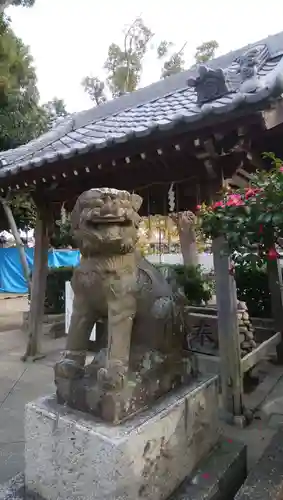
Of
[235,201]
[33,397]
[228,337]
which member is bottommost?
[33,397]

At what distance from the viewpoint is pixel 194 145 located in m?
3.04

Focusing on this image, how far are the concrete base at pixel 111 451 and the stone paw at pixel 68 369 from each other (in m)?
0.17

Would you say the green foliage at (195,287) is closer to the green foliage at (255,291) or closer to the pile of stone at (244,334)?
the green foliage at (255,291)

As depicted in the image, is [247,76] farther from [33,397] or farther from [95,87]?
[95,87]

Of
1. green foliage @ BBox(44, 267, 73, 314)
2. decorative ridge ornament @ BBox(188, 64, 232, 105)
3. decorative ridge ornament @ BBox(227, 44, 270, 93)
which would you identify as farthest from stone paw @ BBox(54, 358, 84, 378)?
green foliage @ BBox(44, 267, 73, 314)

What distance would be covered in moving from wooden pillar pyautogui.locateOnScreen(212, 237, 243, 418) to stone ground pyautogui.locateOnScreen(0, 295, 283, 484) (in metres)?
0.31

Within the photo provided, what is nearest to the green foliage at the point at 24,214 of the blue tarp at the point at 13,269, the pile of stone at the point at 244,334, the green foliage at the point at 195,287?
the blue tarp at the point at 13,269

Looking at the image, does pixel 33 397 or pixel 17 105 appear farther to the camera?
pixel 17 105

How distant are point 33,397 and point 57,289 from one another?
13.7 ft

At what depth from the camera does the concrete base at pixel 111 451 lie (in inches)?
62.2

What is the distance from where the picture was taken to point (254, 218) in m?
2.06

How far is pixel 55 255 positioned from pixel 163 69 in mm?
11188

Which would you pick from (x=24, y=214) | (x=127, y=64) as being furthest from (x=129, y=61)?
(x=24, y=214)

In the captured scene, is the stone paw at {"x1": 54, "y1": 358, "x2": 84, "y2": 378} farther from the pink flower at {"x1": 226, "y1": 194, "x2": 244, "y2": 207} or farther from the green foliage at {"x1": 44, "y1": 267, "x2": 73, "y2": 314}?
the green foliage at {"x1": 44, "y1": 267, "x2": 73, "y2": 314}
